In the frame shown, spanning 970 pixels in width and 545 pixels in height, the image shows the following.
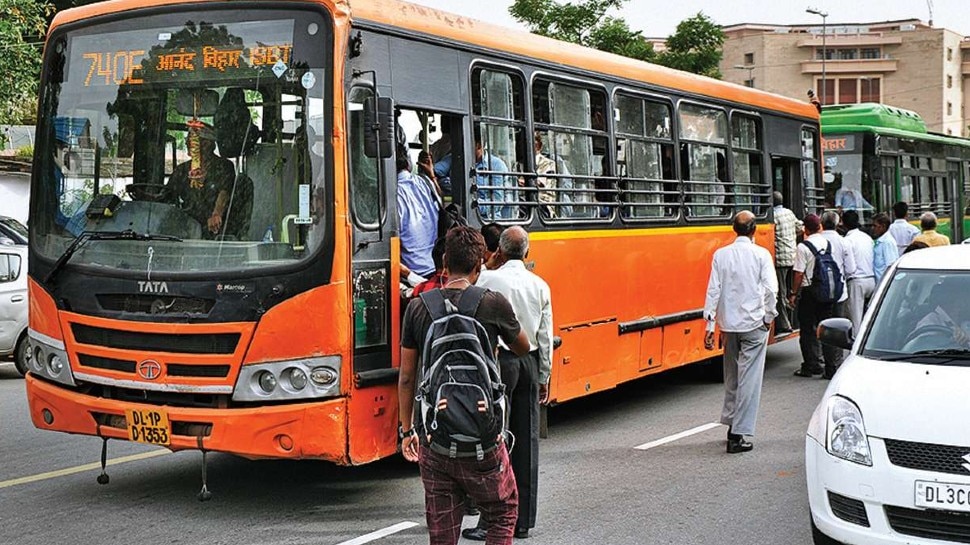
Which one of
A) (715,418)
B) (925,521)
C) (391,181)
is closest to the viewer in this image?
(925,521)

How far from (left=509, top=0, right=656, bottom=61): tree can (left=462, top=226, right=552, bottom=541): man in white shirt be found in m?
32.7

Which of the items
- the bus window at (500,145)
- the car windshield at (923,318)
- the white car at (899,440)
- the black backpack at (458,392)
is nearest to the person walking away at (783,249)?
the bus window at (500,145)

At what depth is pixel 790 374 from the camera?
45.7ft

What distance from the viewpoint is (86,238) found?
7.34 metres

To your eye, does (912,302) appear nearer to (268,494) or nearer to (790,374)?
(268,494)

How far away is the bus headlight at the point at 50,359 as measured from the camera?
7.39m

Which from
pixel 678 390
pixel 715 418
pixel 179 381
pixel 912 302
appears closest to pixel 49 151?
pixel 179 381

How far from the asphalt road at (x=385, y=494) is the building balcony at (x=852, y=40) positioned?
90.3 meters

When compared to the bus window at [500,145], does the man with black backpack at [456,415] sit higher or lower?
lower

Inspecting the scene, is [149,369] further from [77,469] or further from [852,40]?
[852,40]

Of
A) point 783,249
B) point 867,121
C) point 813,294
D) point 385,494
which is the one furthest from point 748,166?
point 867,121

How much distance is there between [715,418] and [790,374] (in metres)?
3.41

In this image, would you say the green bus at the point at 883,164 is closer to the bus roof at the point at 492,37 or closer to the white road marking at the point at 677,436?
the bus roof at the point at 492,37

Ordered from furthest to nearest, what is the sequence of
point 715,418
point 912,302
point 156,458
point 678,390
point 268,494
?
1. point 678,390
2. point 715,418
3. point 156,458
4. point 268,494
5. point 912,302
